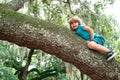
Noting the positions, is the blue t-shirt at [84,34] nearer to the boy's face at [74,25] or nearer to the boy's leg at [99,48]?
the boy's face at [74,25]

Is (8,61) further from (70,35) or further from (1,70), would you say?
(70,35)

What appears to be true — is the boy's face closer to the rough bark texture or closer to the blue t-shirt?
the blue t-shirt

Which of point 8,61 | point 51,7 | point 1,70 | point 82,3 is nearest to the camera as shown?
point 1,70

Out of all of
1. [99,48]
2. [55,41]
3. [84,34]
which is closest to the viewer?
[55,41]

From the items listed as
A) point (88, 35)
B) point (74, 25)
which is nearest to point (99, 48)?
point (88, 35)

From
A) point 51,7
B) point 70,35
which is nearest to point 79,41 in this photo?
point 70,35

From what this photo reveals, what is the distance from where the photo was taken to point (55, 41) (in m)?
3.06

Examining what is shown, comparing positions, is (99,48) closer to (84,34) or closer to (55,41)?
(84,34)

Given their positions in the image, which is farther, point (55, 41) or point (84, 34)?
point (84, 34)

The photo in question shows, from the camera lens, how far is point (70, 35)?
3.14 metres

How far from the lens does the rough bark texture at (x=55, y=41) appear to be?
2.99m

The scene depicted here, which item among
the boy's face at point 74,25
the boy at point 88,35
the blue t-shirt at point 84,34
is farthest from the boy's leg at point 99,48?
the boy's face at point 74,25

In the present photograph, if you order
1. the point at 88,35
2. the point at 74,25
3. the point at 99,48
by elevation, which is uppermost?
the point at 74,25

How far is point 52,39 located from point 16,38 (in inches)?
15.0
